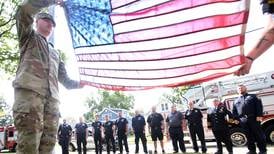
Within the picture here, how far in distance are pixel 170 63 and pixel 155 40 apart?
264 millimetres

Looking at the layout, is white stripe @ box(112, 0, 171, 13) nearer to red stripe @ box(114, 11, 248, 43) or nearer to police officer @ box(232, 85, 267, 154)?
red stripe @ box(114, 11, 248, 43)

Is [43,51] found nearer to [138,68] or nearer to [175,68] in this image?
[138,68]

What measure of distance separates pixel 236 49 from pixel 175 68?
599 millimetres

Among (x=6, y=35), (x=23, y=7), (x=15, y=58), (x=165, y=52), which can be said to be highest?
(x=6, y=35)

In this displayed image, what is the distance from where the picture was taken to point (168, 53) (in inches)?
137

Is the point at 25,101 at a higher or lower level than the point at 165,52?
lower

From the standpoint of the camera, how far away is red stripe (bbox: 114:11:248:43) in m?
3.04

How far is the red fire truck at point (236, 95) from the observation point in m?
13.1

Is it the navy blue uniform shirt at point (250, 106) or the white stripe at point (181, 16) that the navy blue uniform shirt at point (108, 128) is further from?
the white stripe at point (181, 16)

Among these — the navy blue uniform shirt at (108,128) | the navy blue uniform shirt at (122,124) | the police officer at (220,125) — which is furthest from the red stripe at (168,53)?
the navy blue uniform shirt at (108,128)

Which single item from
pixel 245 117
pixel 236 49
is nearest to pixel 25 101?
pixel 236 49

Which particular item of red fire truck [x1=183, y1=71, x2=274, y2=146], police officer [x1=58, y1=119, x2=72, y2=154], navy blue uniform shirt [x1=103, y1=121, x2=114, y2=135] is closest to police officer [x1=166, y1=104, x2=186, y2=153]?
red fire truck [x1=183, y1=71, x2=274, y2=146]

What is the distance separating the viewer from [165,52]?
3.49 metres

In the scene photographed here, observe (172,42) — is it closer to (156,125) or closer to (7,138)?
(156,125)
